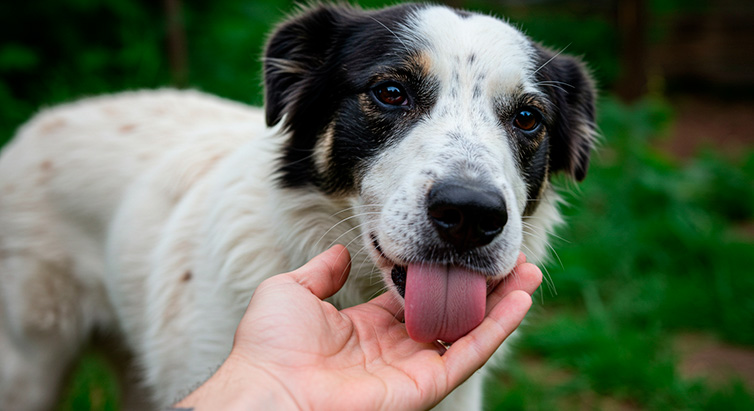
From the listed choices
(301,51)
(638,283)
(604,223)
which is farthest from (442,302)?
(604,223)

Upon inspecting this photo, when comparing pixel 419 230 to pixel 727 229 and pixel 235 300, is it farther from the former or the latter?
pixel 727 229

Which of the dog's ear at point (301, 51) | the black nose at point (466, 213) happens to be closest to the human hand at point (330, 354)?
the black nose at point (466, 213)

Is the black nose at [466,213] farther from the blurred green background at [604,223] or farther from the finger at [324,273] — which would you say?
the blurred green background at [604,223]

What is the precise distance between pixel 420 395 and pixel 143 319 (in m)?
1.74

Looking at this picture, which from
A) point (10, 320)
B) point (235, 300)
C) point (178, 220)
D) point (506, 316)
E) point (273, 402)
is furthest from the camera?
point (10, 320)

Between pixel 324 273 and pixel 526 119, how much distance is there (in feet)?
3.51

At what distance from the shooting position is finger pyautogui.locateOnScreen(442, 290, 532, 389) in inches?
68.1

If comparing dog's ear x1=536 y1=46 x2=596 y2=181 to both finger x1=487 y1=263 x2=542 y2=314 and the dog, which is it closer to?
the dog

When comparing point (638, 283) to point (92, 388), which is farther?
point (638, 283)

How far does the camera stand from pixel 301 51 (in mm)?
2553

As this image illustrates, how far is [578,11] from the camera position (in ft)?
39.2

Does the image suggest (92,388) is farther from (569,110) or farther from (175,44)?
(175,44)

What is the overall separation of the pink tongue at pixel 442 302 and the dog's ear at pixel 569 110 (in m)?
1.05

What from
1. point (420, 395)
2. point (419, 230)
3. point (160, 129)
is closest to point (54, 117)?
point (160, 129)
